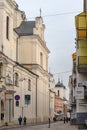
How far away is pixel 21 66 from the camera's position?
7950 cm

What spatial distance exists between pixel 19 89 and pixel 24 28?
29233 millimetres

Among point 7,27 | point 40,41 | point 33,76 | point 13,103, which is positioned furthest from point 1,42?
point 40,41

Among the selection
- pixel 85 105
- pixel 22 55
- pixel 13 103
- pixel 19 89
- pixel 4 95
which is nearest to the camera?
pixel 85 105

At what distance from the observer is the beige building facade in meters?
67.9

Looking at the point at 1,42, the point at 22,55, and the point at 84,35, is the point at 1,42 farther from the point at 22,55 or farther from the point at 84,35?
the point at 84,35

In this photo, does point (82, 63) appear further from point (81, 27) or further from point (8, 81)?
point (8, 81)

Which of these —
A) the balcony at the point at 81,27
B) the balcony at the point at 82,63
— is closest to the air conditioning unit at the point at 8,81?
the balcony at the point at 81,27

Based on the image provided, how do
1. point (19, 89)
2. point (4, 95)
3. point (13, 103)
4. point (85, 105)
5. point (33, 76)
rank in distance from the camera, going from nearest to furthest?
point (85, 105)
point (4, 95)
point (13, 103)
point (19, 89)
point (33, 76)

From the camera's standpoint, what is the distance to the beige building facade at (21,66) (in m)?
67.9

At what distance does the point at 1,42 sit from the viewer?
67938 mm

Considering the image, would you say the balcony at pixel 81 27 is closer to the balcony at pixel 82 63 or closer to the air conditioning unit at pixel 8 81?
the balcony at pixel 82 63

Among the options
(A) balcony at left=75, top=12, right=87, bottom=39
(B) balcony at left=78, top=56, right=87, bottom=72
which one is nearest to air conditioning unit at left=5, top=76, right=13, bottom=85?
(A) balcony at left=75, top=12, right=87, bottom=39

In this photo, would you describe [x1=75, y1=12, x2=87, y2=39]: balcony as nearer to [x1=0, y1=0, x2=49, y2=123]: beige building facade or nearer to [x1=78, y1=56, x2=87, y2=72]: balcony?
[x1=78, y1=56, x2=87, y2=72]: balcony

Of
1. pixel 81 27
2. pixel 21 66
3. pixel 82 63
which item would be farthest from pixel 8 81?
pixel 82 63
